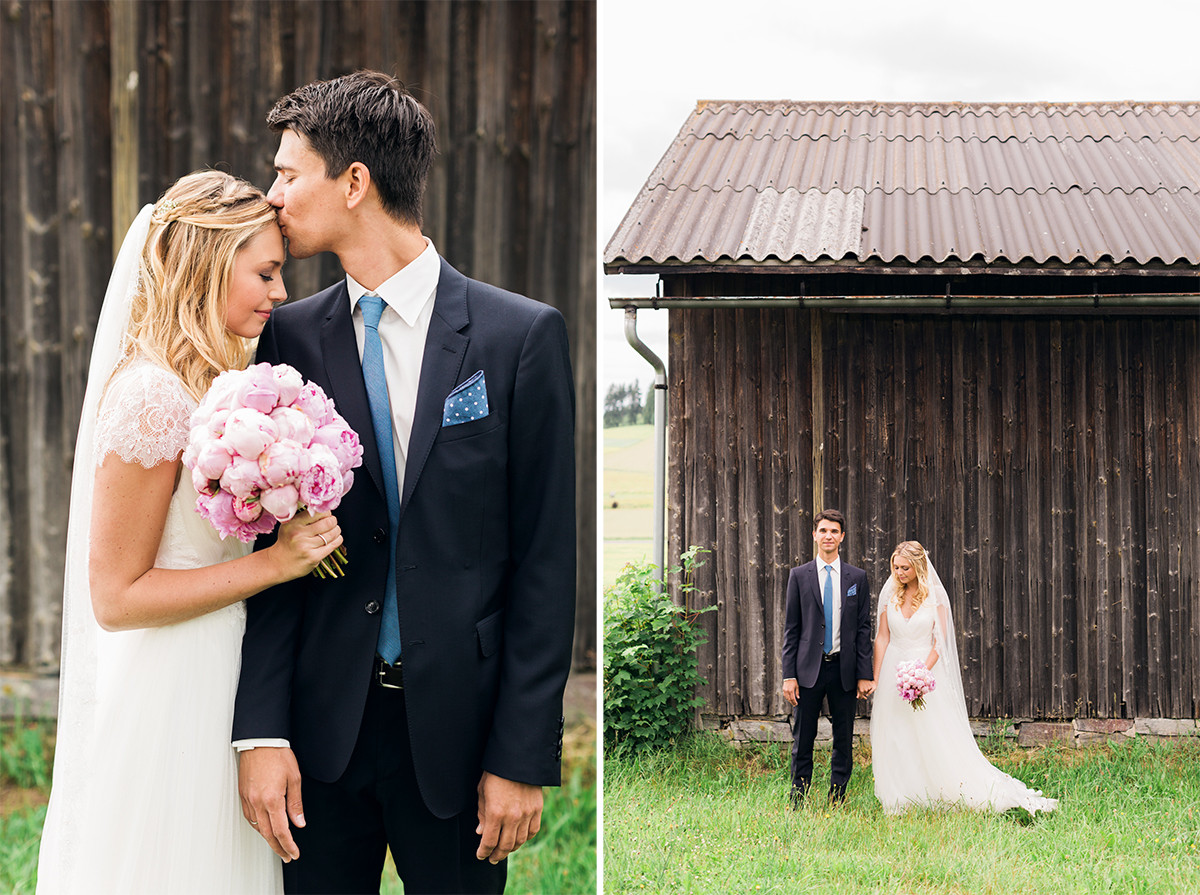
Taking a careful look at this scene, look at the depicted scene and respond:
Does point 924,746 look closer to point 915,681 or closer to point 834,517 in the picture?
point 915,681

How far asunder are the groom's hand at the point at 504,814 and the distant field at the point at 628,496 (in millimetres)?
2694

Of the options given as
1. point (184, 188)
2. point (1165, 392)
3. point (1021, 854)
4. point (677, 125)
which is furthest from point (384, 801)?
point (677, 125)

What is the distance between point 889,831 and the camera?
419 cm

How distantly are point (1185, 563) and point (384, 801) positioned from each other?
462cm

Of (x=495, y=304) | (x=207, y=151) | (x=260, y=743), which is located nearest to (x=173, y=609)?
(x=260, y=743)

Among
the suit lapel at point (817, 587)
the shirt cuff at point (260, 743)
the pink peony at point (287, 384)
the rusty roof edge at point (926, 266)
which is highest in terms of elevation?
the rusty roof edge at point (926, 266)

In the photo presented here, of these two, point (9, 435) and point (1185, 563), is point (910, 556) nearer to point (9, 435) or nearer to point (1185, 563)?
point (1185, 563)

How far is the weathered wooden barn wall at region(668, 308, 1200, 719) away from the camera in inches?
188

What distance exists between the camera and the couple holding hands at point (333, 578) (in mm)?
1863

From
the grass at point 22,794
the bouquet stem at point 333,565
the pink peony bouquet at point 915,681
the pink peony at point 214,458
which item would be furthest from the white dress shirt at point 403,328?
the pink peony bouquet at point 915,681

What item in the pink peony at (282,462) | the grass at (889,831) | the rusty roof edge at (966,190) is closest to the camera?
the pink peony at (282,462)

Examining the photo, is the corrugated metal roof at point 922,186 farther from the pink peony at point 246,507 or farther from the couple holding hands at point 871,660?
the pink peony at point 246,507

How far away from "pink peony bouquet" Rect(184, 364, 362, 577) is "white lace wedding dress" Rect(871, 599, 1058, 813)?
3.69 metres

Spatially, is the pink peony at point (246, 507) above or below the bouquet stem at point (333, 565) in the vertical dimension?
above
